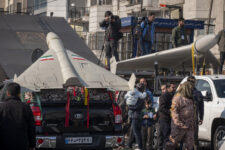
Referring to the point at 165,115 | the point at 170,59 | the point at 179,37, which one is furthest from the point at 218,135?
the point at 179,37

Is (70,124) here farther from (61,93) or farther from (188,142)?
(188,142)

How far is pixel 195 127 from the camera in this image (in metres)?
13.5

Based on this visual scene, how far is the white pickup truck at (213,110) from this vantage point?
1443cm

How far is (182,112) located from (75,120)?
2.29m

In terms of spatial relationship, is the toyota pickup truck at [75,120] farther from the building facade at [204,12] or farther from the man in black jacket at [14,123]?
the building facade at [204,12]

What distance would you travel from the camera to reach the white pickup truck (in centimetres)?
1443

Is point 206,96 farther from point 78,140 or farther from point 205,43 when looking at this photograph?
point 78,140

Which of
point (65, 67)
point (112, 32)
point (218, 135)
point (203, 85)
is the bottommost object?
point (218, 135)

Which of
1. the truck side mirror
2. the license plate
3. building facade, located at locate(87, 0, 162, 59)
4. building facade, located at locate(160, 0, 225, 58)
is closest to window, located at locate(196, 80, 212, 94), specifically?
the truck side mirror

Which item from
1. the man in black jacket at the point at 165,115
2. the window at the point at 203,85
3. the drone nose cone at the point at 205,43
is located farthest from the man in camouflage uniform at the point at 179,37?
the man in black jacket at the point at 165,115

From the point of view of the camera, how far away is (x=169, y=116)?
14289 millimetres

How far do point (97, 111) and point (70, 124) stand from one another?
651mm

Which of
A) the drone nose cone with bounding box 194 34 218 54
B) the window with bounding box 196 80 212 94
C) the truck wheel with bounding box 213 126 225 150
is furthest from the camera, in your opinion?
the drone nose cone with bounding box 194 34 218 54

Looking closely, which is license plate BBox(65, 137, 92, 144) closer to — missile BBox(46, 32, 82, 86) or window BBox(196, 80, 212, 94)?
missile BBox(46, 32, 82, 86)
